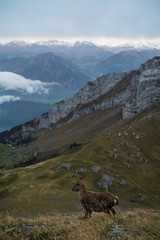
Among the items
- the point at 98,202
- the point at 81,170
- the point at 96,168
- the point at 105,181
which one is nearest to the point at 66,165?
the point at 81,170

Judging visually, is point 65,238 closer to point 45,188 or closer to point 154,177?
point 45,188

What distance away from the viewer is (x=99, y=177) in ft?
268

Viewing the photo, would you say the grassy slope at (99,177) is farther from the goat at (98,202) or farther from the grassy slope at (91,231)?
the grassy slope at (91,231)

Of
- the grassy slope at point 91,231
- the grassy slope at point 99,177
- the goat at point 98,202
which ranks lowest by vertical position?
the grassy slope at point 99,177

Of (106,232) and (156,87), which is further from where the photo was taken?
(156,87)

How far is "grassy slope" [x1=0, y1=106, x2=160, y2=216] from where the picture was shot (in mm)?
65688

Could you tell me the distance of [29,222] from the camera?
41.9 ft

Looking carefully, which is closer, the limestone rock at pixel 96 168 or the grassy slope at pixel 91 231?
the grassy slope at pixel 91 231

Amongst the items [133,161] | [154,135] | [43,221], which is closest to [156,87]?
[154,135]

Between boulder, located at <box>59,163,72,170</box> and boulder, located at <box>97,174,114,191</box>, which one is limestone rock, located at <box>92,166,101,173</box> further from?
boulder, located at <box>59,163,72,170</box>

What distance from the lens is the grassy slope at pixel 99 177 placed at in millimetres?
65688

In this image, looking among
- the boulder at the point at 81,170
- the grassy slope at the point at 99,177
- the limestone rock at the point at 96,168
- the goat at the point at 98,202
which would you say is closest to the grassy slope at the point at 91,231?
the goat at the point at 98,202

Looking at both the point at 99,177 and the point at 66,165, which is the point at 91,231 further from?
the point at 66,165

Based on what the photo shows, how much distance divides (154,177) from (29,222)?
265ft
